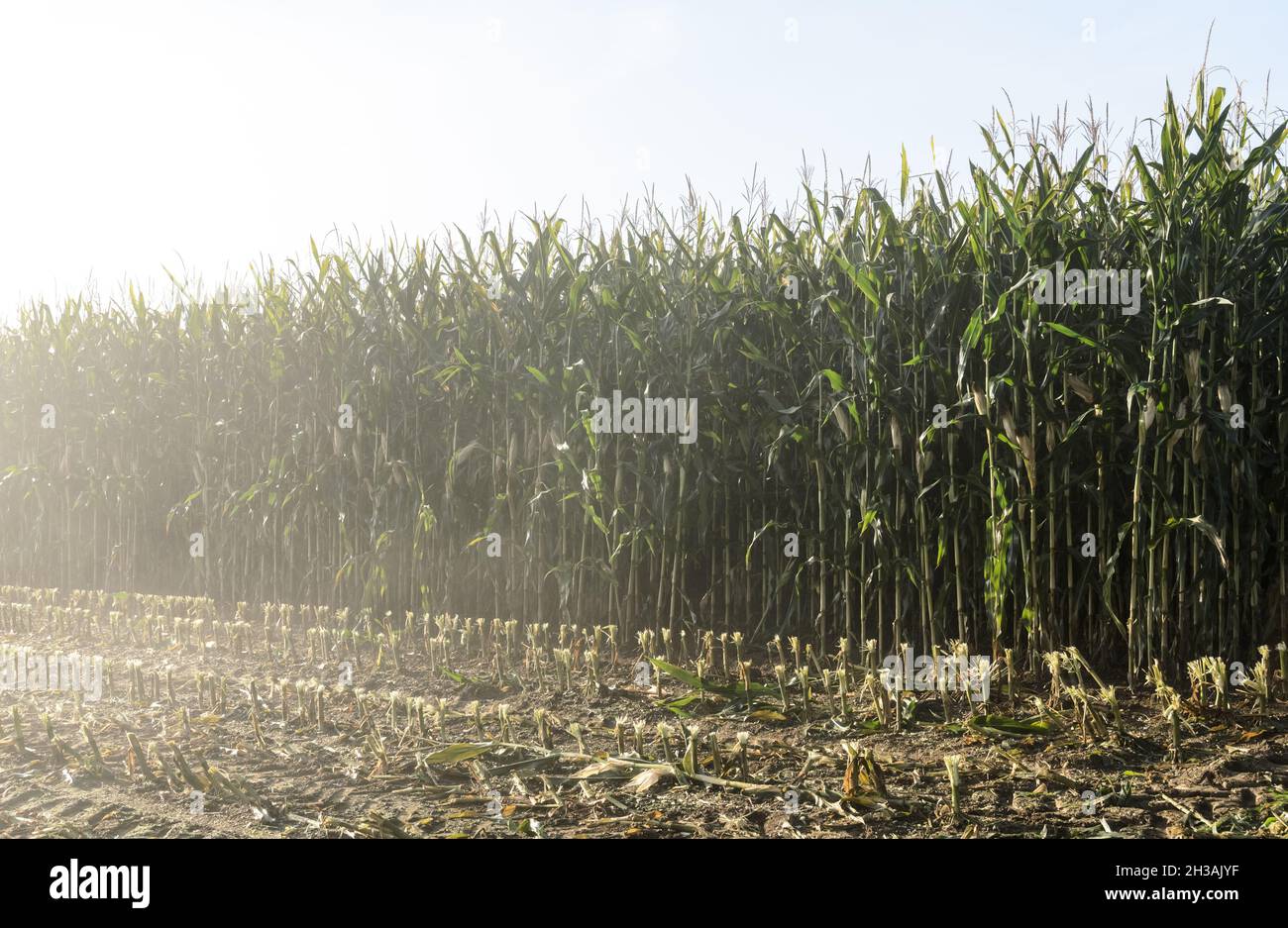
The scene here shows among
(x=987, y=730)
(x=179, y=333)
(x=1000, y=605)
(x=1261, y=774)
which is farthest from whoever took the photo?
(x=179, y=333)

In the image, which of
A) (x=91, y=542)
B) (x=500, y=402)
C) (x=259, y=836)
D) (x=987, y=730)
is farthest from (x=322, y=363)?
(x=987, y=730)

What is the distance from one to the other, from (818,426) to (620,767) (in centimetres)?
236

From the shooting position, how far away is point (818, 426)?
553 centimetres

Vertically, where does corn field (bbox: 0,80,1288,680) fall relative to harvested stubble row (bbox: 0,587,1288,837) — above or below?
above

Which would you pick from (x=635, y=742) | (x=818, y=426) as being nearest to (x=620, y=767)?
(x=635, y=742)

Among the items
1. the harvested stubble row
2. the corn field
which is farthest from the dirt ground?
the corn field

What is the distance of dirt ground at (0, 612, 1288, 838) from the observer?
346 cm

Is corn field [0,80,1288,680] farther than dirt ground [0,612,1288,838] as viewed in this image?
Yes

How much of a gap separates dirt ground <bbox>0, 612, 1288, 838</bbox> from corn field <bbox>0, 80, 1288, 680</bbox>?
0.70 meters

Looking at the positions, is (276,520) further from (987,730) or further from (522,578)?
(987,730)

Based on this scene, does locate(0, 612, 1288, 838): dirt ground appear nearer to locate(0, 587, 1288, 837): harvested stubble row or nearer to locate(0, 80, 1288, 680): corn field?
locate(0, 587, 1288, 837): harvested stubble row

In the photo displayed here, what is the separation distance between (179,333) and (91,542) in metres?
2.51

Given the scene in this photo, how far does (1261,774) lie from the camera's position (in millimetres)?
3697

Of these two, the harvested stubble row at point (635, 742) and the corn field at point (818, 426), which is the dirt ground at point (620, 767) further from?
the corn field at point (818, 426)
